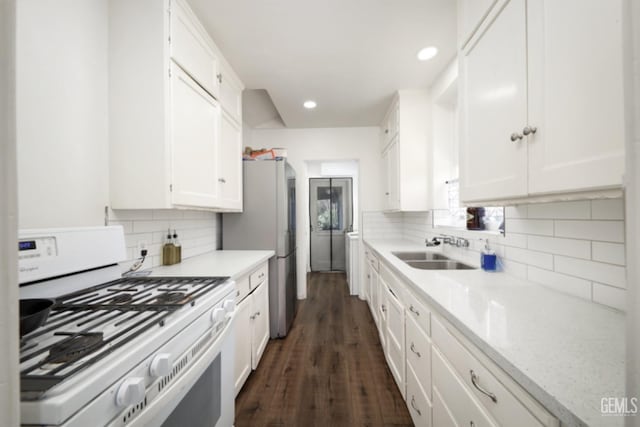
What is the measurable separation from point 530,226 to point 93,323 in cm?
185

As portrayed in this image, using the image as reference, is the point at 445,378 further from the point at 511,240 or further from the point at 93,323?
the point at 93,323

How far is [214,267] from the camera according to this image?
1.65 metres

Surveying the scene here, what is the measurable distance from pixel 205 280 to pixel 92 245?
1.62 feet

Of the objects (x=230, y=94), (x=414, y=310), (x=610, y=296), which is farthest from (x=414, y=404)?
(x=230, y=94)

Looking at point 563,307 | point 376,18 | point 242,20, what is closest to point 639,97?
point 563,307

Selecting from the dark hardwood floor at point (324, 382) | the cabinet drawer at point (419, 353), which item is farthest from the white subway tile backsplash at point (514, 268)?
the dark hardwood floor at point (324, 382)

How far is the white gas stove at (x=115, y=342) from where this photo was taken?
51cm

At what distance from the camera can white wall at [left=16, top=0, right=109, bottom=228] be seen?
0.98 metres

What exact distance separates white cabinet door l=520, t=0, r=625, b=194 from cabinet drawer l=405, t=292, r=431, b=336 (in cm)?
66

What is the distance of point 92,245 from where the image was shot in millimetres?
1056

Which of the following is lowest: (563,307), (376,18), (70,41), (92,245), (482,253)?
(563,307)

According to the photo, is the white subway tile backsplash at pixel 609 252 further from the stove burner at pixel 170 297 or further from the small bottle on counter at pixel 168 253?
the small bottle on counter at pixel 168 253

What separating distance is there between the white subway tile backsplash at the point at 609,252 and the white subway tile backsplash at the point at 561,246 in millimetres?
Result: 26

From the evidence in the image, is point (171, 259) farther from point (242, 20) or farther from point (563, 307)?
point (563, 307)
